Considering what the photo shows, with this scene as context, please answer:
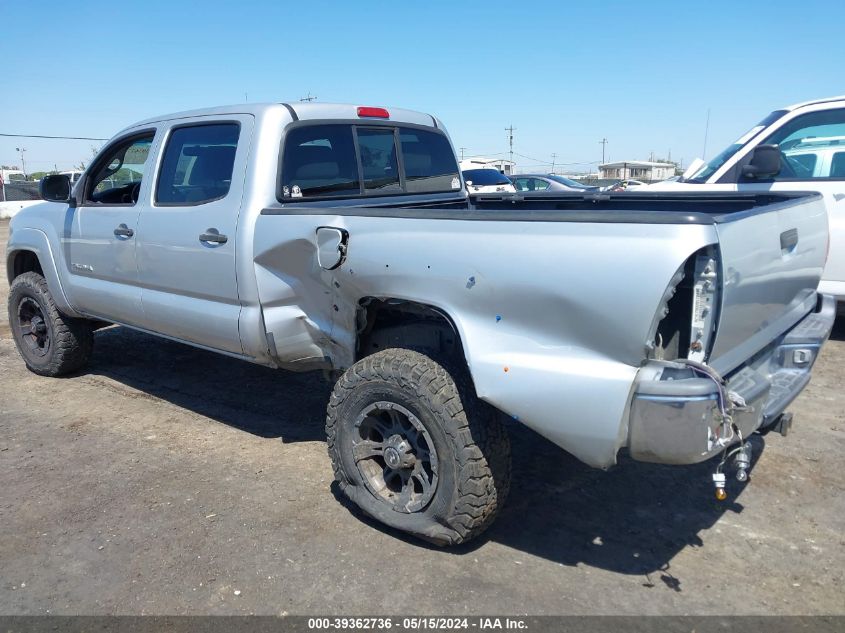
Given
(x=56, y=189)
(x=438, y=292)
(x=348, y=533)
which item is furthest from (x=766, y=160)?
(x=56, y=189)

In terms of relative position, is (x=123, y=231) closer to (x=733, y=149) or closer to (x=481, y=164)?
(x=733, y=149)

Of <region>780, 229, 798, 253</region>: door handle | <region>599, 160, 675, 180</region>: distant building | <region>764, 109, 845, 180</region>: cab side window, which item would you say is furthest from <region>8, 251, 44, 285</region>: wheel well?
<region>599, 160, 675, 180</region>: distant building

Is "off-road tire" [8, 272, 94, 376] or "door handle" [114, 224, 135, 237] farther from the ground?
"door handle" [114, 224, 135, 237]

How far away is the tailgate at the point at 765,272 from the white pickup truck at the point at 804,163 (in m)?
2.63

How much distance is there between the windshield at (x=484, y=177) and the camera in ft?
57.0

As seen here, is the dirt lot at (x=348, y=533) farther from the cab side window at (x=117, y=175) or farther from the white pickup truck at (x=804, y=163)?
the white pickup truck at (x=804, y=163)

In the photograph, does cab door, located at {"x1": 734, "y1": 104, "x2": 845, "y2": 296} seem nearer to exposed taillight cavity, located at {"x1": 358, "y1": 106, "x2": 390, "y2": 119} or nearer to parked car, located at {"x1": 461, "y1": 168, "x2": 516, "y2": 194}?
exposed taillight cavity, located at {"x1": 358, "y1": 106, "x2": 390, "y2": 119}

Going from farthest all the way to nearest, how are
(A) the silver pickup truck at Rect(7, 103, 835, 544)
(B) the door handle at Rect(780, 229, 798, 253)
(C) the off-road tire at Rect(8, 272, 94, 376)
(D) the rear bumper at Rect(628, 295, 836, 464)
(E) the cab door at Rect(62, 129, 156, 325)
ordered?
(C) the off-road tire at Rect(8, 272, 94, 376), (E) the cab door at Rect(62, 129, 156, 325), (B) the door handle at Rect(780, 229, 798, 253), (A) the silver pickup truck at Rect(7, 103, 835, 544), (D) the rear bumper at Rect(628, 295, 836, 464)

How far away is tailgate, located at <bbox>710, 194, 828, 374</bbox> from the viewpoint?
2.57 meters

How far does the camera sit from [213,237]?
12.9ft

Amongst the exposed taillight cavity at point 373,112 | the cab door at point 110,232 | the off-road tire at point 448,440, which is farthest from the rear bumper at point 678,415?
the cab door at point 110,232

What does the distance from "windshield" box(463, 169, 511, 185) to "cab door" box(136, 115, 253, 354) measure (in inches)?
525

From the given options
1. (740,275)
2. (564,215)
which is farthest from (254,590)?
(740,275)

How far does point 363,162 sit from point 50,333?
308 centimetres
